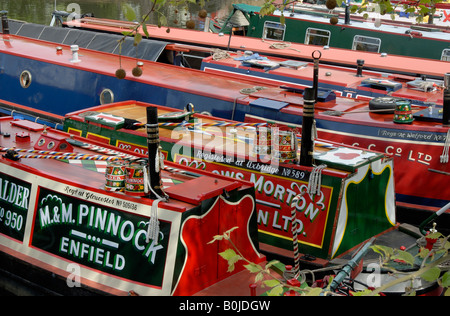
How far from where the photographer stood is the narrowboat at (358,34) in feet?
58.4

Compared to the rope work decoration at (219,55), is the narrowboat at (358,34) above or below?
above

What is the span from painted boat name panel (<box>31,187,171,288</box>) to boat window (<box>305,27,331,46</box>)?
13.0 meters

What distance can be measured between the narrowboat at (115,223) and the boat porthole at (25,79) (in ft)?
20.0

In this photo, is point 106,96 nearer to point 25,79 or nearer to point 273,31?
point 25,79

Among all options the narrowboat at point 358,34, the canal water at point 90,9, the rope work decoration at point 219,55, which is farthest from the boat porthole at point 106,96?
the canal water at point 90,9

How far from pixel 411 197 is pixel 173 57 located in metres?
7.65

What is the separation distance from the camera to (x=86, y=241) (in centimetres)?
724

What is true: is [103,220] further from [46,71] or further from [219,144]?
[46,71]

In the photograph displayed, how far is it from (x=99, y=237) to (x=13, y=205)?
1.55 metres

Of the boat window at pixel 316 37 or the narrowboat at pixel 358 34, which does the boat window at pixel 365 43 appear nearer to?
the narrowboat at pixel 358 34

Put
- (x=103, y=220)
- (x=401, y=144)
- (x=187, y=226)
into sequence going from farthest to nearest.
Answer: (x=401, y=144) < (x=103, y=220) < (x=187, y=226)

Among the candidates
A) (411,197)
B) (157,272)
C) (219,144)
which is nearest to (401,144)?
(411,197)

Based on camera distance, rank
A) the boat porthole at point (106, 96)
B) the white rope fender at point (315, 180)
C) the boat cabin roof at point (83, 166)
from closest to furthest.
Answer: the boat cabin roof at point (83, 166) < the white rope fender at point (315, 180) < the boat porthole at point (106, 96)

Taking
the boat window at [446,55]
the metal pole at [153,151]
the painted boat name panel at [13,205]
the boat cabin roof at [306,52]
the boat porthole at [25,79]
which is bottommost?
the painted boat name panel at [13,205]
